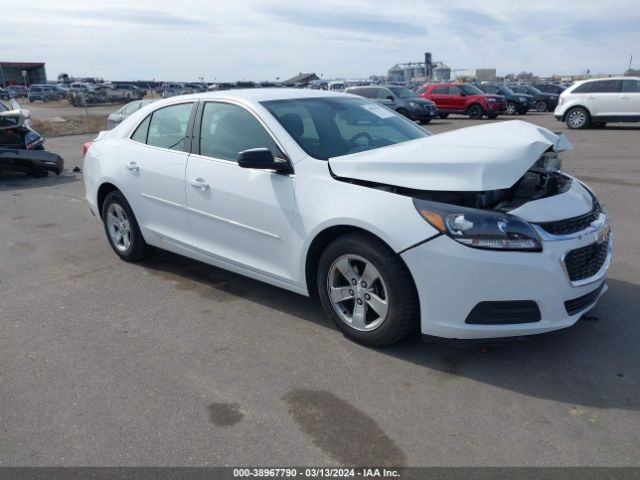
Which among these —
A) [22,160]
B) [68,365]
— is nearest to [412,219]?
[68,365]

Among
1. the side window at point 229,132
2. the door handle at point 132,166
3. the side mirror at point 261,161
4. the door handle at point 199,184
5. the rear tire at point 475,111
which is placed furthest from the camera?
the rear tire at point 475,111

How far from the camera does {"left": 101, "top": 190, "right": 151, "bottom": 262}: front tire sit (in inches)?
217

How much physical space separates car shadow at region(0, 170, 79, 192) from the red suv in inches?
720

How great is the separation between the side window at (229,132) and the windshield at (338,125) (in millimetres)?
177

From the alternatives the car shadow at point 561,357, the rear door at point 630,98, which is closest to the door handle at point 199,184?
the car shadow at point 561,357

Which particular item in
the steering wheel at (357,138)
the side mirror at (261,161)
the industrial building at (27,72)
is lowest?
the side mirror at (261,161)

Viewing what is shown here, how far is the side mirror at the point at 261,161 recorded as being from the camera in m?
3.94

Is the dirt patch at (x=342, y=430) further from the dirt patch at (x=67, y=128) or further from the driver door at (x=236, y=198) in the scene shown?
the dirt patch at (x=67, y=128)

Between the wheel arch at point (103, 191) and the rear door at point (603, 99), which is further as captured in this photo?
the rear door at point (603, 99)

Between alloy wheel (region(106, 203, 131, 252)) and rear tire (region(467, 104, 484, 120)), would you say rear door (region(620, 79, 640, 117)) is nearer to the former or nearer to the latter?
rear tire (region(467, 104, 484, 120))

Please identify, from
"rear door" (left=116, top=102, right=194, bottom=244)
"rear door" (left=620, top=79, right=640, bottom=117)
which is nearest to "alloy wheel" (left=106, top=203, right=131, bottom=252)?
"rear door" (left=116, top=102, right=194, bottom=244)

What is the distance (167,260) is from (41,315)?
1536mm

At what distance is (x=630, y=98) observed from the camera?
1875cm

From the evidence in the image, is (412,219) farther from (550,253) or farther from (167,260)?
(167,260)
